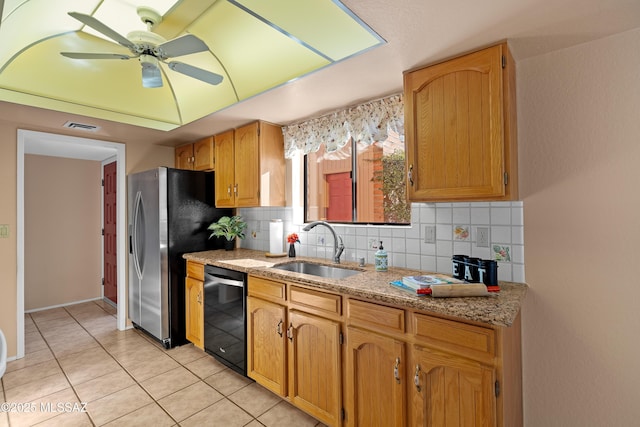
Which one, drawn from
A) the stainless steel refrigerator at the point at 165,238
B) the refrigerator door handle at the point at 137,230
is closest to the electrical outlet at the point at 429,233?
the stainless steel refrigerator at the point at 165,238

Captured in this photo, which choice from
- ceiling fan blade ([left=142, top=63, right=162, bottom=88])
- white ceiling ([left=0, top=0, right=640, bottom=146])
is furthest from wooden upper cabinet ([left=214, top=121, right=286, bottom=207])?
ceiling fan blade ([left=142, top=63, right=162, bottom=88])

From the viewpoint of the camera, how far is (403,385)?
57.2 inches

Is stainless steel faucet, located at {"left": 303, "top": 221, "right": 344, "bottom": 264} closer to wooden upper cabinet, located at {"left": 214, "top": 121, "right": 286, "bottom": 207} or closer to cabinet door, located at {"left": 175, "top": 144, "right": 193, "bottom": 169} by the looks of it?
wooden upper cabinet, located at {"left": 214, "top": 121, "right": 286, "bottom": 207}

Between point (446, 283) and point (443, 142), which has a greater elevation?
point (443, 142)

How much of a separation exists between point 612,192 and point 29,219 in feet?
19.4

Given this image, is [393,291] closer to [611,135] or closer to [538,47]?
[611,135]

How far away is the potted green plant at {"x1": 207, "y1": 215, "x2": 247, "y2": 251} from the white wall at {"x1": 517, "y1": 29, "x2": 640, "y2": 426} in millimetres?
2471

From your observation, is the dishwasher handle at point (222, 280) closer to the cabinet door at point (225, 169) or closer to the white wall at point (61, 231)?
the cabinet door at point (225, 169)

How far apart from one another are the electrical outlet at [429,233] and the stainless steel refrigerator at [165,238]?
7.33ft

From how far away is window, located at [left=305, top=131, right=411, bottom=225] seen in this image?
93.5 inches

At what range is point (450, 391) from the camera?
1313 millimetres

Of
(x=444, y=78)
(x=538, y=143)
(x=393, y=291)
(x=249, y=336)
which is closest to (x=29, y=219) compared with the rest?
(x=249, y=336)

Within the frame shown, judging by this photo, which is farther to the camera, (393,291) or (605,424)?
(393,291)

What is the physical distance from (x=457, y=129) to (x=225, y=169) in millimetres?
2260
